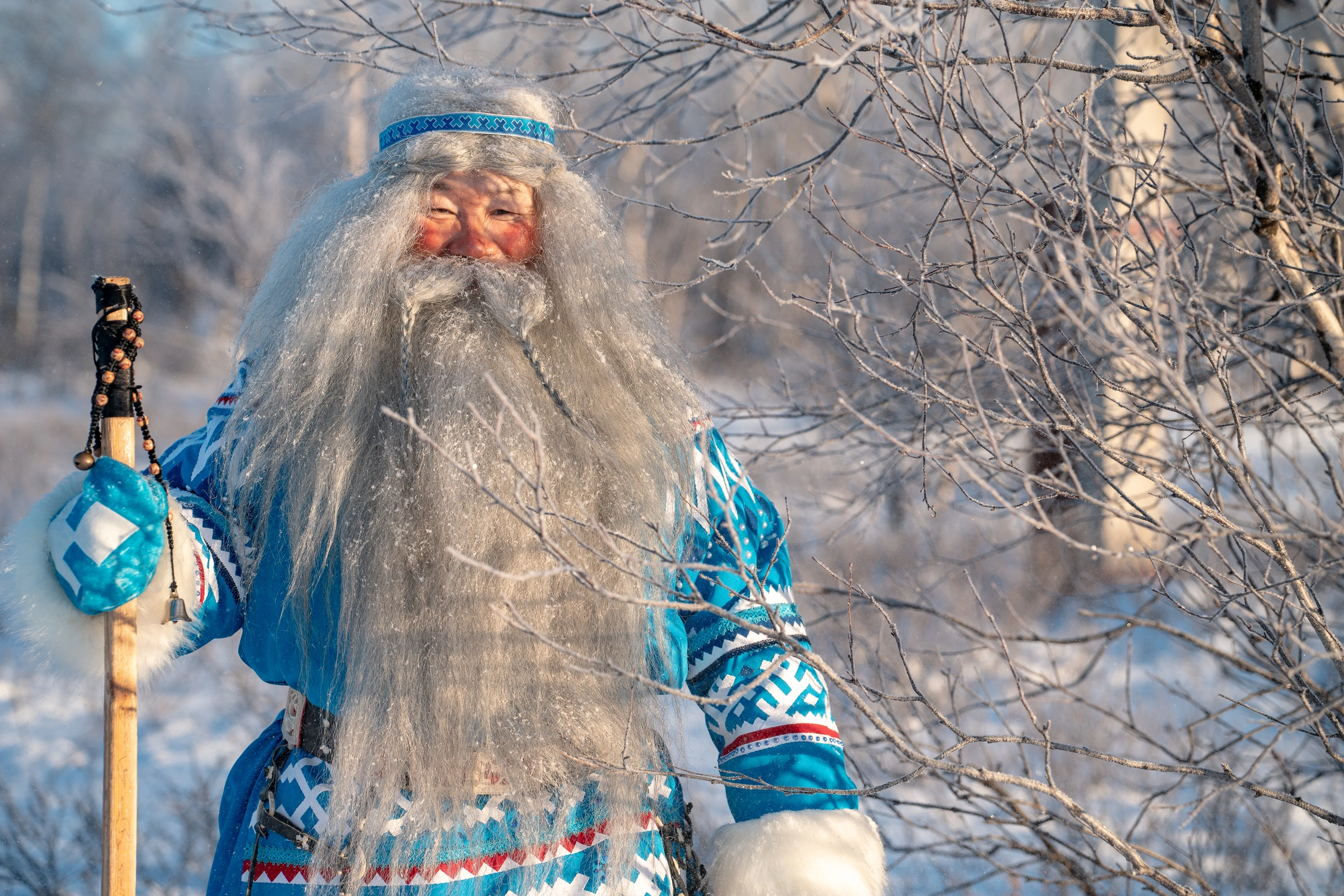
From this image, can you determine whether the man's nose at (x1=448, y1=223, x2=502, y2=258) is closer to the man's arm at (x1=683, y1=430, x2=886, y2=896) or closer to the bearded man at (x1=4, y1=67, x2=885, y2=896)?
the bearded man at (x1=4, y1=67, x2=885, y2=896)

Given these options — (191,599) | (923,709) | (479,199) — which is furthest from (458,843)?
(923,709)

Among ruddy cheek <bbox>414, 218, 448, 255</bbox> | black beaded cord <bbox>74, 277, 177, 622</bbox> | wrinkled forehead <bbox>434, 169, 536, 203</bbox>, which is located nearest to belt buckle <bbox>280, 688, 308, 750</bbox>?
black beaded cord <bbox>74, 277, 177, 622</bbox>

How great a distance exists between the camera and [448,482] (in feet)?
4.89

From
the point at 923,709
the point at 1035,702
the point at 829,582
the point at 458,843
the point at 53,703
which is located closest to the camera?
the point at 458,843

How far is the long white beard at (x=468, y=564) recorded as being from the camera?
1432 millimetres

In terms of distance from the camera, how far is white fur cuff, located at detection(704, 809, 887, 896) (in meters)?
1.47

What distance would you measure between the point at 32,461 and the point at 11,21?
34.8ft

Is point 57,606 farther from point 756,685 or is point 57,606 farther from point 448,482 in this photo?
point 756,685

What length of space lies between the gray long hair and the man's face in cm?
2

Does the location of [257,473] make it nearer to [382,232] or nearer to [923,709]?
[382,232]

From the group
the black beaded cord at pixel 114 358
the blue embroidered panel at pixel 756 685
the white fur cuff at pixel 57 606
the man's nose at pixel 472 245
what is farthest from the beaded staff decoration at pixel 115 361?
the blue embroidered panel at pixel 756 685

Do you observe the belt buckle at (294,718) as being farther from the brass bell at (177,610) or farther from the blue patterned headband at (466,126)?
the blue patterned headband at (466,126)

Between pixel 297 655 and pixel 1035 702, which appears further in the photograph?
pixel 1035 702

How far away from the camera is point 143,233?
1306cm
